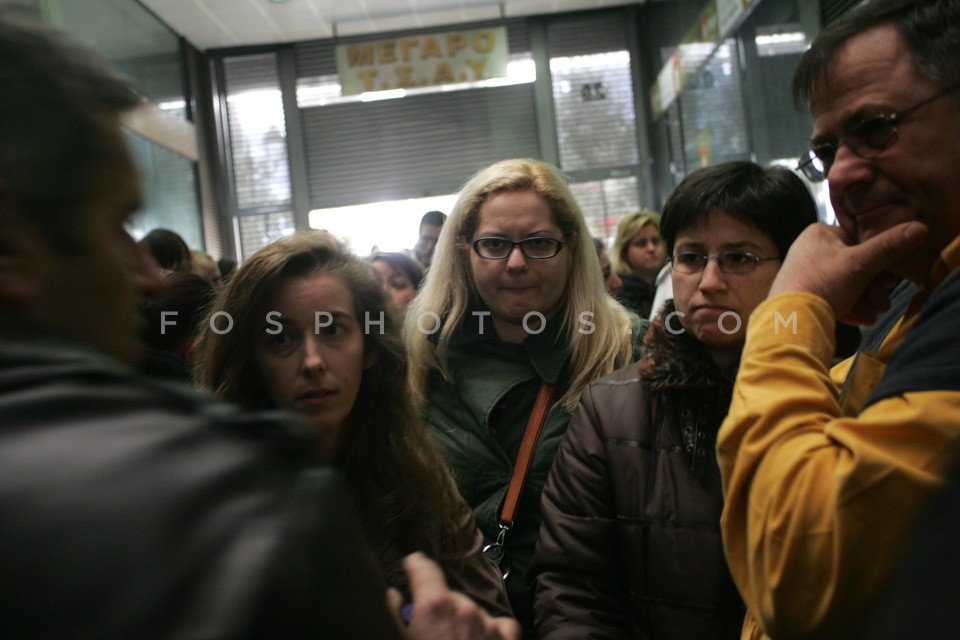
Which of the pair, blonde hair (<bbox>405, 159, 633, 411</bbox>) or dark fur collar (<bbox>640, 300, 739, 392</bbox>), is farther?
blonde hair (<bbox>405, 159, 633, 411</bbox>)

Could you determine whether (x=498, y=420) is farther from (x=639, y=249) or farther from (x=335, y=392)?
(x=639, y=249)

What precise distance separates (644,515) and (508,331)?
2.65ft

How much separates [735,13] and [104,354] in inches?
229

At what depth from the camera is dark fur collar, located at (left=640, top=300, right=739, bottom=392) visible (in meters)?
1.67

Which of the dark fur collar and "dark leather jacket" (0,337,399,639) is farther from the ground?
"dark leather jacket" (0,337,399,639)

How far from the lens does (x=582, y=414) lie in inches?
70.9

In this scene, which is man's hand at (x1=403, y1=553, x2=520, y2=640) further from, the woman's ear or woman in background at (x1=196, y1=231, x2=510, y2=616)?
the woman's ear

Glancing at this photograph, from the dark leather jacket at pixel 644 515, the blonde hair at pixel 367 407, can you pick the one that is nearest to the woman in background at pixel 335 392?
the blonde hair at pixel 367 407

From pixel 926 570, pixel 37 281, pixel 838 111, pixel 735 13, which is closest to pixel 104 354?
pixel 37 281

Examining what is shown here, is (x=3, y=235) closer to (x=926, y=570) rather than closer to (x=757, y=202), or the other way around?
(x=926, y=570)

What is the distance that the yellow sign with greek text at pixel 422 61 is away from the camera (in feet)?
27.8

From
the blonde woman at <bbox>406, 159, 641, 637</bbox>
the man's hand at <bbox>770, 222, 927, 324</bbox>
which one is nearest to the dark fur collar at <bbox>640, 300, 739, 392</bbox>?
the blonde woman at <bbox>406, 159, 641, 637</bbox>

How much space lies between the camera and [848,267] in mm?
1106

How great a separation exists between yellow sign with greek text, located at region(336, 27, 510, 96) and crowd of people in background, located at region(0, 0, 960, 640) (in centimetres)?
645
